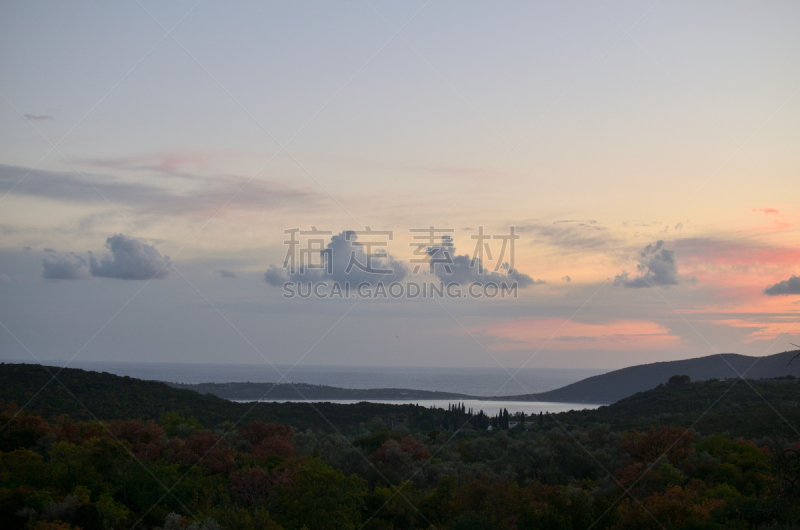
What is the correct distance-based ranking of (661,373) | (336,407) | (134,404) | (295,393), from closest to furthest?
(134,404), (336,407), (295,393), (661,373)

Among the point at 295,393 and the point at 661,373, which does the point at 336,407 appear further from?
the point at 661,373

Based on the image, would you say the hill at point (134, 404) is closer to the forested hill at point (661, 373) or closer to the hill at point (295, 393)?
the hill at point (295, 393)

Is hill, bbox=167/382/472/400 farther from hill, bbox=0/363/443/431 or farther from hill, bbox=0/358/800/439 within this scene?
hill, bbox=0/363/443/431

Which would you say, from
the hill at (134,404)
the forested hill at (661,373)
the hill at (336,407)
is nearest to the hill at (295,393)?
the forested hill at (661,373)

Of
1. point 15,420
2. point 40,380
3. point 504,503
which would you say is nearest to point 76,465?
point 15,420

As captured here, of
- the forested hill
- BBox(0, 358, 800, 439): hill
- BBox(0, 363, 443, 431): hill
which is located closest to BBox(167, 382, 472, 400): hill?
the forested hill

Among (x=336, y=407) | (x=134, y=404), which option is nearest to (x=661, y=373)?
(x=336, y=407)

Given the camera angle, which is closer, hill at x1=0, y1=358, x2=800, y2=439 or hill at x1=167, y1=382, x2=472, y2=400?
hill at x1=0, y1=358, x2=800, y2=439

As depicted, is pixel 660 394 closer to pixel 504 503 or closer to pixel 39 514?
pixel 504 503
